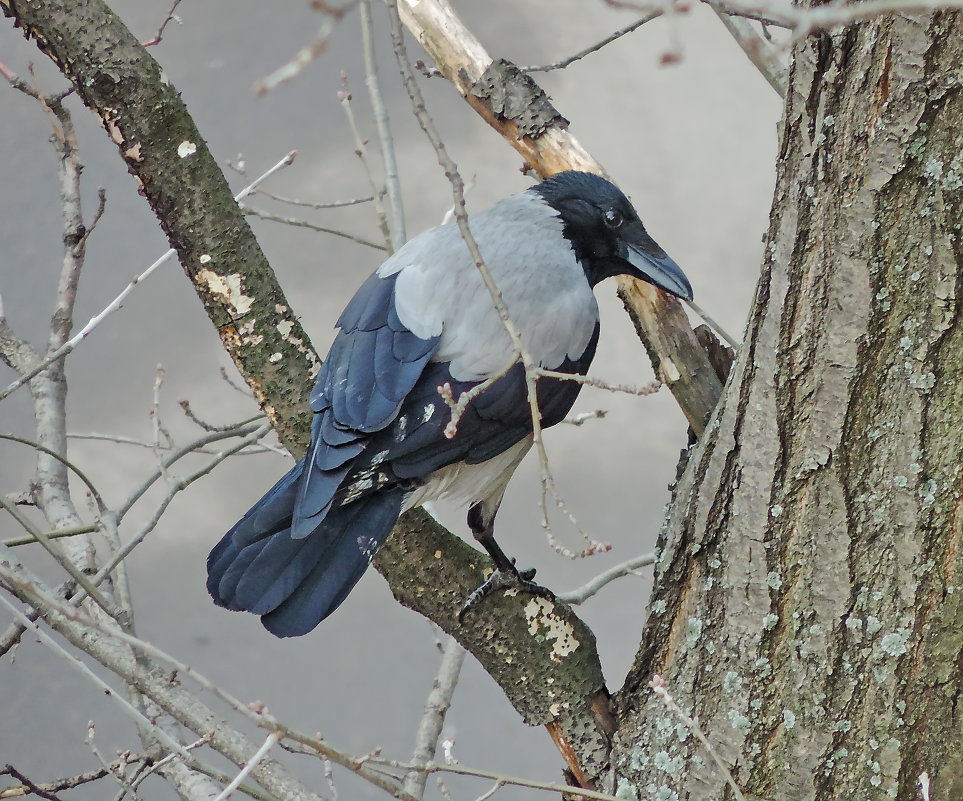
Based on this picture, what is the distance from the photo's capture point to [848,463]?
3.35 feet

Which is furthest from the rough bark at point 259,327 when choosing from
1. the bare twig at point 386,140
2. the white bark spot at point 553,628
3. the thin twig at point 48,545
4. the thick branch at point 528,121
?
the bare twig at point 386,140

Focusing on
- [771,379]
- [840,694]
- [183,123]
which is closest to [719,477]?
[771,379]

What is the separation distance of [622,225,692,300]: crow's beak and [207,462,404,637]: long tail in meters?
0.52

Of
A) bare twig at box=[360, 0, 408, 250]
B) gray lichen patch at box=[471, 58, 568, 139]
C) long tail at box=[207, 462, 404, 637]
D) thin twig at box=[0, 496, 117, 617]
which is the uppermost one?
bare twig at box=[360, 0, 408, 250]

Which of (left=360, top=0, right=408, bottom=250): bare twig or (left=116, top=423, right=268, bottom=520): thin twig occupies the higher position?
(left=360, top=0, right=408, bottom=250): bare twig

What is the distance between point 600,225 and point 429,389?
0.46 m

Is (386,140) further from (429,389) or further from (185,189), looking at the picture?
(429,389)

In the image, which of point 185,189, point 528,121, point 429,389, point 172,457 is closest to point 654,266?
point 528,121

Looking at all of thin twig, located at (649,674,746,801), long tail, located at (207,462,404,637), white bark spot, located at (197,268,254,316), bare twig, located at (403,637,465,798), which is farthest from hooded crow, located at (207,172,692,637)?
bare twig, located at (403,637,465,798)

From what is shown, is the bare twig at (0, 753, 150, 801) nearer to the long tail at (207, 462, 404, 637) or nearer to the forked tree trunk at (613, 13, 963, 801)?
the long tail at (207, 462, 404, 637)

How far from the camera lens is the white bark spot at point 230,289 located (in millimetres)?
1375

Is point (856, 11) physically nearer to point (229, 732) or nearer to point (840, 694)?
point (840, 694)

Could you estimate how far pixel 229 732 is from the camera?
1.25 meters

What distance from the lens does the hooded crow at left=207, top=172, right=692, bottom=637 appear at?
1.23m
